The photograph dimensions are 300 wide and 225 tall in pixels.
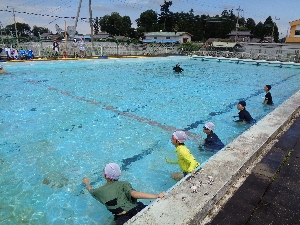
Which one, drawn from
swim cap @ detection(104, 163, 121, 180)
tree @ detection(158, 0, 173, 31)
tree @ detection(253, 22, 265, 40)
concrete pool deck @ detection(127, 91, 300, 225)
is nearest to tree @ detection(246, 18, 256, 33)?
tree @ detection(253, 22, 265, 40)

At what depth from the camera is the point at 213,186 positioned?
315cm

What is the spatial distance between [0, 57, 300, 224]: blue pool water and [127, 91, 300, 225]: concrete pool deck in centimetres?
142

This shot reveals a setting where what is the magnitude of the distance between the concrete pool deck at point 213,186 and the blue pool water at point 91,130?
1.42 m

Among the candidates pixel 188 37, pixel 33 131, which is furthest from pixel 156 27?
pixel 33 131

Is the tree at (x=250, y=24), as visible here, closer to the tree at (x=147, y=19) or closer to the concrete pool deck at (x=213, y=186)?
the tree at (x=147, y=19)

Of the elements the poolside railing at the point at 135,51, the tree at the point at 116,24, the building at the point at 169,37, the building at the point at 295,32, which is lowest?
the poolside railing at the point at 135,51

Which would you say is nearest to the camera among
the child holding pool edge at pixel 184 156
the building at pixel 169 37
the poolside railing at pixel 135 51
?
the child holding pool edge at pixel 184 156

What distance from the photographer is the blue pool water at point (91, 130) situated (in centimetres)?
450

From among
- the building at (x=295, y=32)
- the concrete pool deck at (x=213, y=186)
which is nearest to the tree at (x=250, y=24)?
the building at (x=295, y=32)

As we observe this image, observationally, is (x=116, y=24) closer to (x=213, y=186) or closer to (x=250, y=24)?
(x=250, y=24)

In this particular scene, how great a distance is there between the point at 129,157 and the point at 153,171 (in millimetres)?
886

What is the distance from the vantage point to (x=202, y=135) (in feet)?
24.8

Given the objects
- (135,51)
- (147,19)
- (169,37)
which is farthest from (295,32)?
(147,19)

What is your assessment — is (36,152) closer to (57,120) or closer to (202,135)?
(57,120)
